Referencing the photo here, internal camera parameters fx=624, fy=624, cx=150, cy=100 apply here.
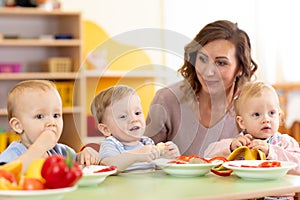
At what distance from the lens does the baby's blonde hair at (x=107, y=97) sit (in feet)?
6.07

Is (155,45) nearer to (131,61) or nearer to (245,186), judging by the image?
(245,186)

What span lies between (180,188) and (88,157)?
13.5 inches

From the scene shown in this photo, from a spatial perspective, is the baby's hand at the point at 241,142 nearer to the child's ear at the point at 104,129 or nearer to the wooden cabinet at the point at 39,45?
the child's ear at the point at 104,129

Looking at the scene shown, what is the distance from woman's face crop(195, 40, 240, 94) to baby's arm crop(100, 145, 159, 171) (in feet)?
1.96

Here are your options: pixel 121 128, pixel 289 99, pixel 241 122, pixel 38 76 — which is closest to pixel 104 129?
pixel 121 128

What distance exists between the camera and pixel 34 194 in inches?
50.9

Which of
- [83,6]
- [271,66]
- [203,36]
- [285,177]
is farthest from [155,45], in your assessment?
[271,66]

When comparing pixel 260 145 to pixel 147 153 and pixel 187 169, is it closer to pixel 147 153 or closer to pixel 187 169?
pixel 187 169

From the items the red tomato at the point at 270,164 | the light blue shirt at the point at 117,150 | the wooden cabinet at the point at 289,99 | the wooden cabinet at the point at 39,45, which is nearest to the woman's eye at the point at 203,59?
the light blue shirt at the point at 117,150

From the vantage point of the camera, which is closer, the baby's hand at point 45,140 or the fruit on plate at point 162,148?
→ the baby's hand at point 45,140

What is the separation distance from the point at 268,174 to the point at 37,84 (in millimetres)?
690

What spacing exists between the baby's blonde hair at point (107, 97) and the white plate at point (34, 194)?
22.2 inches

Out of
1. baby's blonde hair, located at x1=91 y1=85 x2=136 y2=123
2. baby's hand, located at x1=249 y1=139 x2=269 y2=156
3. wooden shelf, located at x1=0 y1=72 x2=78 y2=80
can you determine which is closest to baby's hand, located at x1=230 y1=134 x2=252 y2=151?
baby's hand, located at x1=249 y1=139 x2=269 y2=156

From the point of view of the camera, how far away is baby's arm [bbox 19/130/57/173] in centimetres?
148
